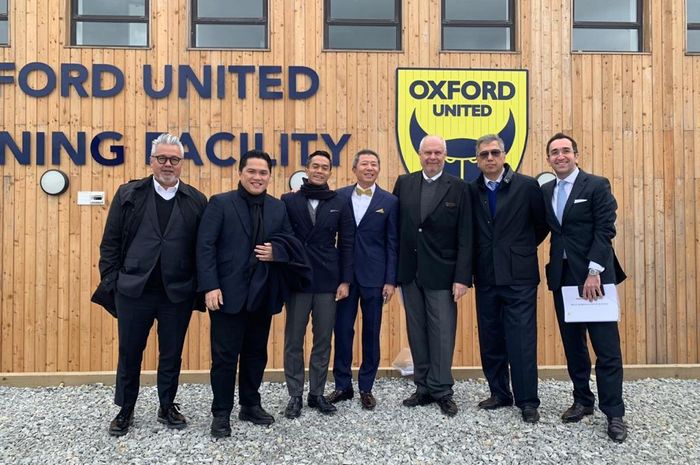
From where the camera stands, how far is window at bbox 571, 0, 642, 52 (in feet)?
18.0

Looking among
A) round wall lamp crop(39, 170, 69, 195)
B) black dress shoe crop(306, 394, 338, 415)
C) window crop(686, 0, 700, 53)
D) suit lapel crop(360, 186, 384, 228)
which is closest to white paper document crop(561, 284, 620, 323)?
suit lapel crop(360, 186, 384, 228)

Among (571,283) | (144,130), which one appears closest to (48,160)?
(144,130)

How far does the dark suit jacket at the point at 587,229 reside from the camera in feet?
11.0

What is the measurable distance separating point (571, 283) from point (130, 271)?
2.94 meters

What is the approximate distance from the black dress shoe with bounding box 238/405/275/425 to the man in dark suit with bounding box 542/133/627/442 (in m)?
2.13

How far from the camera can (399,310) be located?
521cm

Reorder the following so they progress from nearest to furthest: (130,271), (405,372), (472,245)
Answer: (130,271), (472,245), (405,372)

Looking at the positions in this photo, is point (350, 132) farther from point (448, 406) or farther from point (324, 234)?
point (448, 406)

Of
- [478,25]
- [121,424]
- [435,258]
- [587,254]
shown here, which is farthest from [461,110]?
[121,424]

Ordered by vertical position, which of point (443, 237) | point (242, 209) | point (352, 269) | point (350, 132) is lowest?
point (352, 269)

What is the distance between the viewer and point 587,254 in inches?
134

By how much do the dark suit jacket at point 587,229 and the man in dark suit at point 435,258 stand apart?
25.3 inches

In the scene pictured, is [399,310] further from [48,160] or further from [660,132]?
[48,160]

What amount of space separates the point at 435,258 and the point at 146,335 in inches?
81.2
